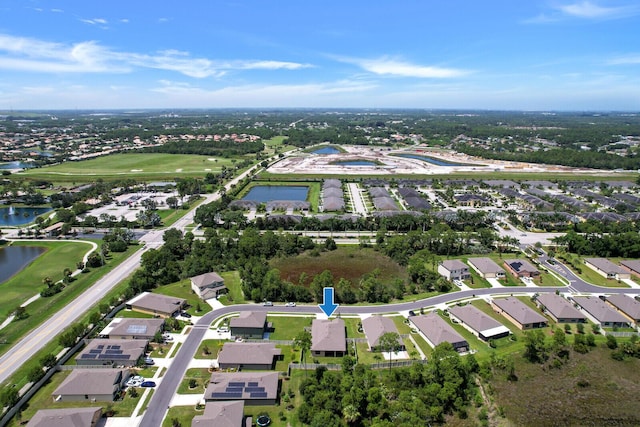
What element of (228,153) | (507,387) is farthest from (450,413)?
(228,153)

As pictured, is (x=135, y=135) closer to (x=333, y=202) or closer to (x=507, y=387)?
(x=333, y=202)

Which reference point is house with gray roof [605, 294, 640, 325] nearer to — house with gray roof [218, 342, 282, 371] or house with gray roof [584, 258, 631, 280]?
house with gray roof [584, 258, 631, 280]

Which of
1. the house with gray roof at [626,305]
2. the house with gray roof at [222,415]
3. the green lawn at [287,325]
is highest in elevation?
the house with gray roof at [222,415]

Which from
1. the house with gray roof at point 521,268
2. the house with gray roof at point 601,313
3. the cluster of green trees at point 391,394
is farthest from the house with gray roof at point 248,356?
the house with gray roof at point 521,268

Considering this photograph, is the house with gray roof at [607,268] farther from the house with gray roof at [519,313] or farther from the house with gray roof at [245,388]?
the house with gray roof at [245,388]

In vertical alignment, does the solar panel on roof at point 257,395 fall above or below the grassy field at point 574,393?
above

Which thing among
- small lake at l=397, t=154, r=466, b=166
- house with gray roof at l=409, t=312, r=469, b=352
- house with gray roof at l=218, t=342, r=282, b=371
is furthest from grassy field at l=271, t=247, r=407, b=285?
small lake at l=397, t=154, r=466, b=166

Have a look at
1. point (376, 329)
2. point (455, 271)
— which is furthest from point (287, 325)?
point (455, 271)
